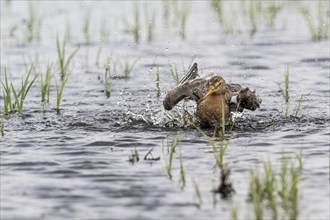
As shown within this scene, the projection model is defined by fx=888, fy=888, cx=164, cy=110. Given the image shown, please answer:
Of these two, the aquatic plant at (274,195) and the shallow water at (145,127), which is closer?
the aquatic plant at (274,195)

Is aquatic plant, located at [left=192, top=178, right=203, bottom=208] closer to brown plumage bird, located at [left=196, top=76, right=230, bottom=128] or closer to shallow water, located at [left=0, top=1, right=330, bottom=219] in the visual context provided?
shallow water, located at [left=0, top=1, right=330, bottom=219]

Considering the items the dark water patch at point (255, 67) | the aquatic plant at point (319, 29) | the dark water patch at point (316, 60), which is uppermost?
the aquatic plant at point (319, 29)

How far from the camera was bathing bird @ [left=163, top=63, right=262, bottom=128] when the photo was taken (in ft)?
25.9

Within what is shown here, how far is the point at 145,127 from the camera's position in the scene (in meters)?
8.13

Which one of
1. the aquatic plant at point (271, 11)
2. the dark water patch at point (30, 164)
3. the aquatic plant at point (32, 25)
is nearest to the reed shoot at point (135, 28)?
the aquatic plant at point (32, 25)

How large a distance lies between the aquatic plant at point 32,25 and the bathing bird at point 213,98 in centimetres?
→ 493

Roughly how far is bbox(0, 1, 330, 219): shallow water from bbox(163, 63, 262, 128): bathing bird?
0.19 metres

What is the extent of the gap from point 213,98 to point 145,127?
704mm

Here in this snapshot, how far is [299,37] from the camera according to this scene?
12.8 meters

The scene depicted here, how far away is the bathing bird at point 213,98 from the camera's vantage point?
790 centimetres

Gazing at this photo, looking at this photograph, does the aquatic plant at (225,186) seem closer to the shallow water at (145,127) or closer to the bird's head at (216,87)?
the shallow water at (145,127)

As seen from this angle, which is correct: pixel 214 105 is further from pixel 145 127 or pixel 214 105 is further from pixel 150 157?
pixel 150 157

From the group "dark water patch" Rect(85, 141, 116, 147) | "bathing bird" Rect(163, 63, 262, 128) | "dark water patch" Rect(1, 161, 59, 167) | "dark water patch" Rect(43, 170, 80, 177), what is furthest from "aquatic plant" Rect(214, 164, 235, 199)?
"bathing bird" Rect(163, 63, 262, 128)

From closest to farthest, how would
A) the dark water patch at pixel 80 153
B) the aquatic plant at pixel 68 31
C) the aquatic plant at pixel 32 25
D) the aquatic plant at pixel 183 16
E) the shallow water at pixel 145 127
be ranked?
the shallow water at pixel 145 127, the dark water patch at pixel 80 153, the aquatic plant at pixel 68 31, the aquatic plant at pixel 32 25, the aquatic plant at pixel 183 16
